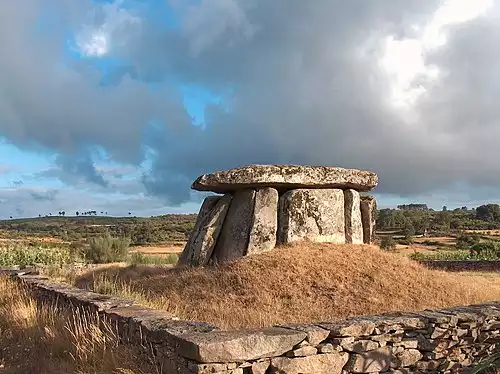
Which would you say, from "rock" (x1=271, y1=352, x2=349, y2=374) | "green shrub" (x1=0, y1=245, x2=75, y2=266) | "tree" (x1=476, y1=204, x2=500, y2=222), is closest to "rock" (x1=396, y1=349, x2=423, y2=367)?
"rock" (x1=271, y1=352, x2=349, y2=374)

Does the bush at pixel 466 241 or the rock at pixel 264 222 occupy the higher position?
the rock at pixel 264 222

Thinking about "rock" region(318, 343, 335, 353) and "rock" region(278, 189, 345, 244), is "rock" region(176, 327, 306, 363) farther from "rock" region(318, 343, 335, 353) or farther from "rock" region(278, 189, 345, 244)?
"rock" region(278, 189, 345, 244)

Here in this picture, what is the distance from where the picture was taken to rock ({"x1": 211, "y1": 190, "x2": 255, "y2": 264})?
39.6 ft

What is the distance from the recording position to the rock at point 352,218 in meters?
12.7

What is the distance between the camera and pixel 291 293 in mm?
10172

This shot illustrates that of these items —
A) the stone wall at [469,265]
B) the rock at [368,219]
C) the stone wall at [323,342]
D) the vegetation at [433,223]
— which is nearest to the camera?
the stone wall at [323,342]

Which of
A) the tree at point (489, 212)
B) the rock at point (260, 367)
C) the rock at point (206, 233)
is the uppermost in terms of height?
the tree at point (489, 212)

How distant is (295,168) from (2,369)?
692 cm

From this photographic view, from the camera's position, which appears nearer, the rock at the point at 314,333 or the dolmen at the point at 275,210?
the rock at the point at 314,333

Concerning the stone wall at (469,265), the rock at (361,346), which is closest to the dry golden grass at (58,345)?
the rock at (361,346)

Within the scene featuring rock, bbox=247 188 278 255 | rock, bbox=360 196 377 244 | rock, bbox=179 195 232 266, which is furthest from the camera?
rock, bbox=360 196 377 244

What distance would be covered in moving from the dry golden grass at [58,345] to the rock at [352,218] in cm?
621

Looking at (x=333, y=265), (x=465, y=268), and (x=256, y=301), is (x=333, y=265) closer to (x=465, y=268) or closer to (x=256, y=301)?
(x=256, y=301)

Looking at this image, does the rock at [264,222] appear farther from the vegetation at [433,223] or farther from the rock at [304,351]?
the vegetation at [433,223]
